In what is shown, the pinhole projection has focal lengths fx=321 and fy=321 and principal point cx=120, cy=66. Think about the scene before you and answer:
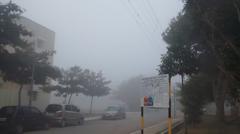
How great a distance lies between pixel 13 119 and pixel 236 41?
41.4 ft

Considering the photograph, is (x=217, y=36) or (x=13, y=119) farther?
(x=13, y=119)

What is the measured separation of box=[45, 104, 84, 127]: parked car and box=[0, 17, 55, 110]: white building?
795 centimetres

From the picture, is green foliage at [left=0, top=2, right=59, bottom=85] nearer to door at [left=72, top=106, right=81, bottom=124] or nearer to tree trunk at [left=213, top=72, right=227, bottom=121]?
door at [left=72, top=106, right=81, bottom=124]

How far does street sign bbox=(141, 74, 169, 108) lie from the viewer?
10.6 metres

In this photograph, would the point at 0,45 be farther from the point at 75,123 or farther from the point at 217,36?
the point at 217,36

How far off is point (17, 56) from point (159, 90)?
1369 cm

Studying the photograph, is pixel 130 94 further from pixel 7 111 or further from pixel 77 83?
pixel 7 111

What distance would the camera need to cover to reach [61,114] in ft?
79.8

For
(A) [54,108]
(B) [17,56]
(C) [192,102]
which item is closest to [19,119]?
(B) [17,56]

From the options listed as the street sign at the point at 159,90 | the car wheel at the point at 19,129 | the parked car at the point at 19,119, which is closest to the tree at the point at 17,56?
the parked car at the point at 19,119

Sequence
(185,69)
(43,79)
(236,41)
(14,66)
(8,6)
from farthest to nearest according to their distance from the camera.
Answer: (43,79)
(14,66)
(8,6)
(185,69)
(236,41)

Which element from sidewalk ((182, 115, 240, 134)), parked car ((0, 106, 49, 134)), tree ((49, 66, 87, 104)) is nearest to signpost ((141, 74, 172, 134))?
sidewalk ((182, 115, 240, 134))

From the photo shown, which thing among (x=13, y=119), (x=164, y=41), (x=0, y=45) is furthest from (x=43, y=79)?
(x=164, y=41)

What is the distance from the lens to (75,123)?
26.5 meters
